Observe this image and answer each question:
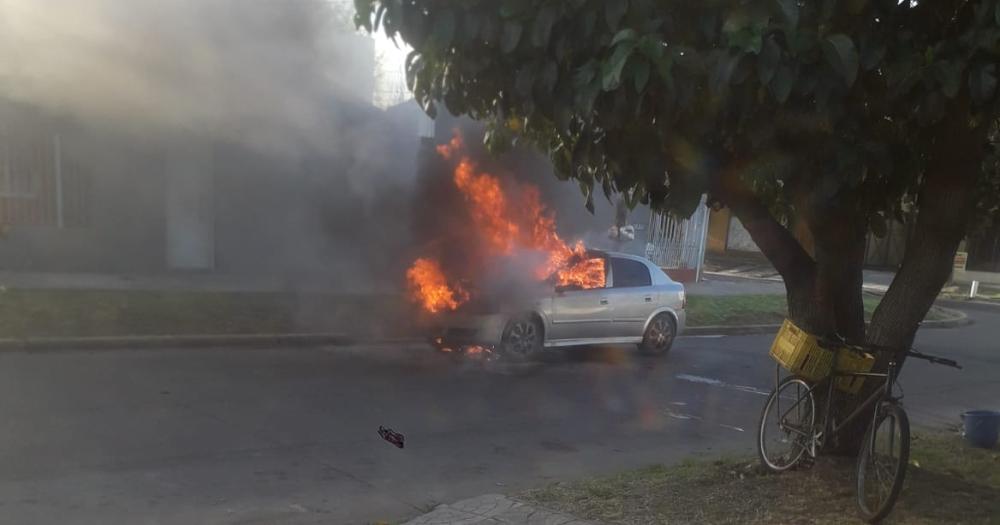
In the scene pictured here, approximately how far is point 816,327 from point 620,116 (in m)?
2.19

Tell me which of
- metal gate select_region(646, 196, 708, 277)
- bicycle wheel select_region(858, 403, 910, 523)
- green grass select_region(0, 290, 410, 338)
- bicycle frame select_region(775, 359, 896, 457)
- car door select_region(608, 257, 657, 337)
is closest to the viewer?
bicycle wheel select_region(858, 403, 910, 523)

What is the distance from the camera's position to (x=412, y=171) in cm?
1098

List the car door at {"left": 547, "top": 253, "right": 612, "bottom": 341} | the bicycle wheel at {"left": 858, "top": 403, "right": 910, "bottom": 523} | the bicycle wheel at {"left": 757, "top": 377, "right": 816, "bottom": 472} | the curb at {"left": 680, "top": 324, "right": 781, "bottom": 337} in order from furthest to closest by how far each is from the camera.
Answer: the curb at {"left": 680, "top": 324, "right": 781, "bottom": 337} → the car door at {"left": 547, "top": 253, "right": 612, "bottom": 341} → the bicycle wheel at {"left": 757, "top": 377, "right": 816, "bottom": 472} → the bicycle wheel at {"left": 858, "top": 403, "right": 910, "bottom": 523}

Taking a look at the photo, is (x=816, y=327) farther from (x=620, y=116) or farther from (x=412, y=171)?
(x=412, y=171)

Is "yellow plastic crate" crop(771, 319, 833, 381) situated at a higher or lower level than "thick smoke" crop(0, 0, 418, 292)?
lower

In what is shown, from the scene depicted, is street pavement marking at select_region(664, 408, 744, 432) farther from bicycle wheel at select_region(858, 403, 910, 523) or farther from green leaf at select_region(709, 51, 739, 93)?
green leaf at select_region(709, 51, 739, 93)

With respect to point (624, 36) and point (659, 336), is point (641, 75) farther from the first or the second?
point (659, 336)

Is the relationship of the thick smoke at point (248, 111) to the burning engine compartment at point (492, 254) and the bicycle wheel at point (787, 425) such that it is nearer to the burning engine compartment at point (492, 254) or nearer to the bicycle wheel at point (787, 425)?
the burning engine compartment at point (492, 254)

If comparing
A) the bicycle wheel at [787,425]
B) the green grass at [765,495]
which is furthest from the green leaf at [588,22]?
the bicycle wheel at [787,425]

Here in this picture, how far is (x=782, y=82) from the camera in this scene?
325 cm

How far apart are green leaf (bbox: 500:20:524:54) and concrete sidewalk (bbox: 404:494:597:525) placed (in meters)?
2.36

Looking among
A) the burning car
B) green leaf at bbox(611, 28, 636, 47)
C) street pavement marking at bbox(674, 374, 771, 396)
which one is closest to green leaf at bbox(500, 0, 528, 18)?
green leaf at bbox(611, 28, 636, 47)

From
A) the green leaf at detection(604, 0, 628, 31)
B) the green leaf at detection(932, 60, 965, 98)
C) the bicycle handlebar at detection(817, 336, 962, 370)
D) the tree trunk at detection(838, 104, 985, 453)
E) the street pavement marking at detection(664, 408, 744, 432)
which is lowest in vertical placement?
the street pavement marking at detection(664, 408, 744, 432)

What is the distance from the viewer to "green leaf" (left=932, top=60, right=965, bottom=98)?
346cm
